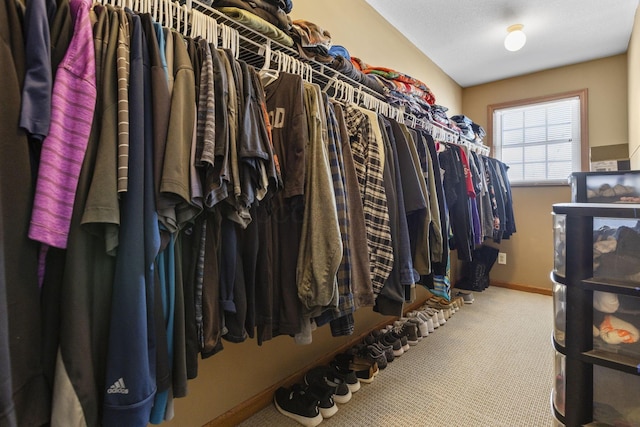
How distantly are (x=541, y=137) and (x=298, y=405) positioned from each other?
3.79 meters

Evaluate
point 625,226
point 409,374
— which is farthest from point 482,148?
point 625,226

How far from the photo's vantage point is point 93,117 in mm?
628

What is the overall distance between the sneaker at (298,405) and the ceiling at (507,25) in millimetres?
2667

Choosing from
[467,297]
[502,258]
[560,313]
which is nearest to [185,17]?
[560,313]

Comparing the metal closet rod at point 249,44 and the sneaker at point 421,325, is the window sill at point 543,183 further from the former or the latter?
the metal closet rod at point 249,44

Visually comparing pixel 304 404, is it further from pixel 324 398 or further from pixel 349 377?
pixel 349 377

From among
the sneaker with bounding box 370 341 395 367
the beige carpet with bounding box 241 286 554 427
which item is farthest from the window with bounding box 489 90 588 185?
the sneaker with bounding box 370 341 395 367

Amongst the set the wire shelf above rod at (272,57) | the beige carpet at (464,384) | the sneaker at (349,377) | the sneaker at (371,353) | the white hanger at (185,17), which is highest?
the wire shelf above rod at (272,57)

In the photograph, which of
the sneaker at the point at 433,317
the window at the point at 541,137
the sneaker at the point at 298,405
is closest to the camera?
the sneaker at the point at 298,405

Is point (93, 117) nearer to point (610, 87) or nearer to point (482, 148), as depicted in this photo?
point (482, 148)

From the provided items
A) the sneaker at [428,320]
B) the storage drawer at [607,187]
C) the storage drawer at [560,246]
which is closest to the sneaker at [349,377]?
the sneaker at [428,320]

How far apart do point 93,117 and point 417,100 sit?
→ 205 centimetres

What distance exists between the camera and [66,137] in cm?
59

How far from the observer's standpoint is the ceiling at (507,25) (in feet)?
7.70
